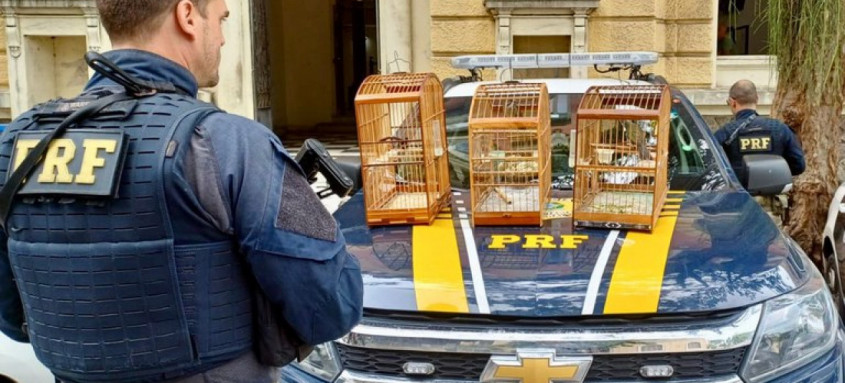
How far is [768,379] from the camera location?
235cm

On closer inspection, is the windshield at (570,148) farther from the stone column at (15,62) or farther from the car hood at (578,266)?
the stone column at (15,62)

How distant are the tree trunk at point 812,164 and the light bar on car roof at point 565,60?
180 cm

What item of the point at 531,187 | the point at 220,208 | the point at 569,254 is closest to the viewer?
the point at 220,208

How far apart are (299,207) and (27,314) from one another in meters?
0.59

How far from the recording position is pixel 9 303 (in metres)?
1.73

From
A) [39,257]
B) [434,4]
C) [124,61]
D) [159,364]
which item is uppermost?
[434,4]

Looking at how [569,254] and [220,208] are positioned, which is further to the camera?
[569,254]

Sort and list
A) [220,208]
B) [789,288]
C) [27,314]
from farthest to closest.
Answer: [789,288], [27,314], [220,208]

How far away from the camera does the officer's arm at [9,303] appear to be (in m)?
1.67

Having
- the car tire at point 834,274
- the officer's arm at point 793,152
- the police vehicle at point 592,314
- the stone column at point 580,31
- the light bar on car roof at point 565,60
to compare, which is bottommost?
the car tire at point 834,274

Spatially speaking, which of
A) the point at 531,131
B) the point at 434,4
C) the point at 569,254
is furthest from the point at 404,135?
the point at 434,4

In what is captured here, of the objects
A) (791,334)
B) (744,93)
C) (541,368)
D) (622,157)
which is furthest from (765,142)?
(541,368)

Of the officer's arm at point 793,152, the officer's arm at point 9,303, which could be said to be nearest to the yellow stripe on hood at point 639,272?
the officer's arm at point 9,303

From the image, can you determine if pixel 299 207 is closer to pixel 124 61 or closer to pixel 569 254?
pixel 124 61
